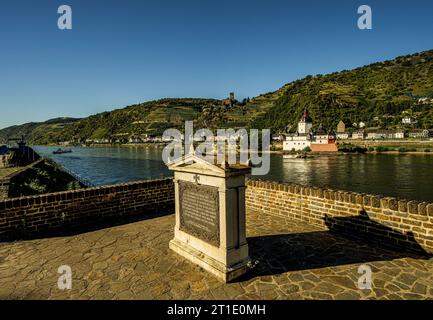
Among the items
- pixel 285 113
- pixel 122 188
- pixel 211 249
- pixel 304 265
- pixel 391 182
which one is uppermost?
pixel 285 113

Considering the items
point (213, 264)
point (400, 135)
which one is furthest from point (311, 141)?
point (213, 264)

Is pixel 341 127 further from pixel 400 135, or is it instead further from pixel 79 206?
pixel 79 206

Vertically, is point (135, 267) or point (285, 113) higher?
point (285, 113)

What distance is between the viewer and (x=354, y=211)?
6918 mm

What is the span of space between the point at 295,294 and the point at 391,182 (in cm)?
4674

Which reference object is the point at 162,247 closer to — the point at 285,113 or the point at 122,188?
the point at 122,188

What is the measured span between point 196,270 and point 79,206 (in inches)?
178

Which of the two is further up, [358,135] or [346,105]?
[346,105]

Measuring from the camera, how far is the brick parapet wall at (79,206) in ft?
23.6

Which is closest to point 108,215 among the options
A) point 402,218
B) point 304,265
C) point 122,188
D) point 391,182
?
point 122,188

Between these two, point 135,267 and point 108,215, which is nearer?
point 135,267

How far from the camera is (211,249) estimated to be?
5449mm

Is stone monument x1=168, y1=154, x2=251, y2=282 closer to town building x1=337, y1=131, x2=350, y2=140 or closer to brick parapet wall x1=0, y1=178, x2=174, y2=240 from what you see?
brick parapet wall x1=0, y1=178, x2=174, y2=240

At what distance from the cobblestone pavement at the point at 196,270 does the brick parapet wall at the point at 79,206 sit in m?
0.62
